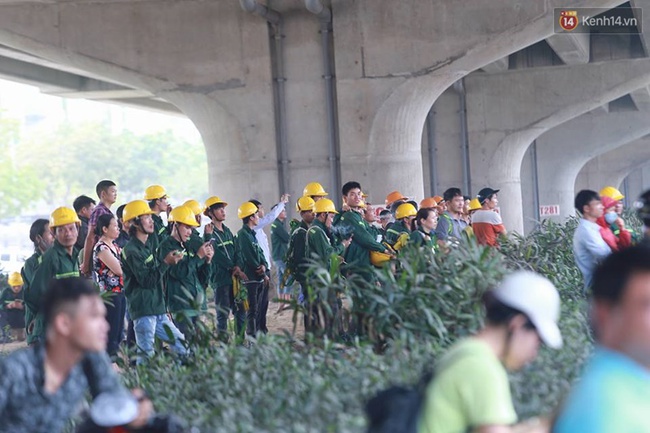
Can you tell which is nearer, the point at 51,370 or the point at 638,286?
the point at 638,286

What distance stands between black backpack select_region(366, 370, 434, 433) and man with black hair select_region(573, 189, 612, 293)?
5967mm

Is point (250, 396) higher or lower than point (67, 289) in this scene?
lower

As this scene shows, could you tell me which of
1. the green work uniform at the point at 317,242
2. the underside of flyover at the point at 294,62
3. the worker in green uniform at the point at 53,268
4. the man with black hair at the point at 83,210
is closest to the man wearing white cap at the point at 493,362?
the worker in green uniform at the point at 53,268

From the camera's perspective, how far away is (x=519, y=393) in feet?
18.5

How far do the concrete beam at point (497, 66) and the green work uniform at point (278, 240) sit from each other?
399 inches

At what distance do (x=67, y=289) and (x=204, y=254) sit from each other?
19.2 ft

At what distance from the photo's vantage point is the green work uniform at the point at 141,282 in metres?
9.50

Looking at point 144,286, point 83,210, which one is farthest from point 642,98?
point 144,286

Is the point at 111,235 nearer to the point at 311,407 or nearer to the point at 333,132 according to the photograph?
the point at 311,407

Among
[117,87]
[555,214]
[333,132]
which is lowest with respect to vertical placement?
[555,214]

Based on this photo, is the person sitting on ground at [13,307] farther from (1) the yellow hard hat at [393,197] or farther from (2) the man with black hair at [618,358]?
(2) the man with black hair at [618,358]

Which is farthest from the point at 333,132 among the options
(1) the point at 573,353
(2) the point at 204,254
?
(1) the point at 573,353

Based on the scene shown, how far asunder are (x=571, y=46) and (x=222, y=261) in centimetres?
1260

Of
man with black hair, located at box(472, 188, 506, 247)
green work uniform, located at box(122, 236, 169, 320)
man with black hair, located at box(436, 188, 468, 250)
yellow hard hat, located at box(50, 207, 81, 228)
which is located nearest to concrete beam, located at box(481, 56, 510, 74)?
man with black hair, located at box(436, 188, 468, 250)
